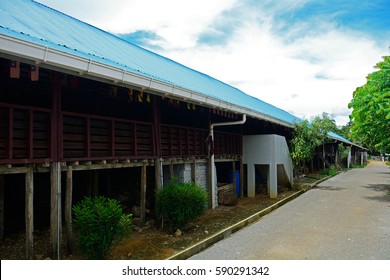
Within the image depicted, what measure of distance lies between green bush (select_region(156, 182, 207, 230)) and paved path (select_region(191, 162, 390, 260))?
110 cm

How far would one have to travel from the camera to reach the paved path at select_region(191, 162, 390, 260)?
21.3 ft

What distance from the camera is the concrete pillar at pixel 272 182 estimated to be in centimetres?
1462

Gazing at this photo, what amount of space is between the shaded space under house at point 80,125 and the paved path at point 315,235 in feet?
8.57

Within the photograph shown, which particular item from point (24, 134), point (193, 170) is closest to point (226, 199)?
point (193, 170)

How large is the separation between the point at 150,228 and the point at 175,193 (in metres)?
1.29

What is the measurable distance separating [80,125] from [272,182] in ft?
33.5

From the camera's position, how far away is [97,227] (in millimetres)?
5629

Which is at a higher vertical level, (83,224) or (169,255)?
(83,224)

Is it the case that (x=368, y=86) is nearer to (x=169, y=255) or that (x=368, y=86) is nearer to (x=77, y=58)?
(x=169, y=255)

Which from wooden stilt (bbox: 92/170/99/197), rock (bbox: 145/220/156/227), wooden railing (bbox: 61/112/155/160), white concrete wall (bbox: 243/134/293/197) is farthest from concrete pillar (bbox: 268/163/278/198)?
wooden stilt (bbox: 92/170/99/197)

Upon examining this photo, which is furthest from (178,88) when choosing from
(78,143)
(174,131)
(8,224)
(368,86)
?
(368,86)

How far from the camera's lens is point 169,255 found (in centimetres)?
634

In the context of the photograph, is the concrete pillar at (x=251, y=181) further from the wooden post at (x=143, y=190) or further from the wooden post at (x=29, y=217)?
the wooden post at (x=29, y=217)

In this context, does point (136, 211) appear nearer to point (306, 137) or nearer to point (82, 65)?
point (82, 65)
